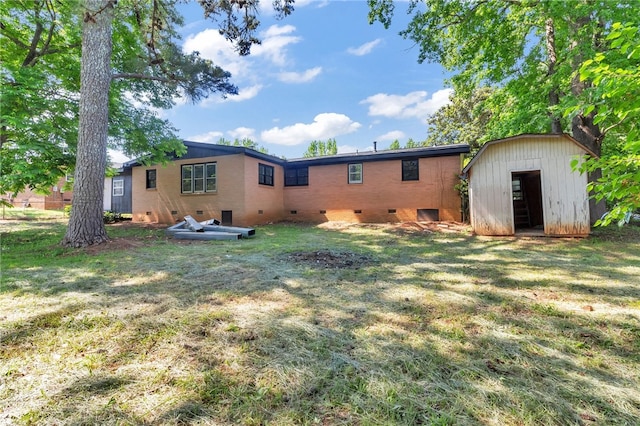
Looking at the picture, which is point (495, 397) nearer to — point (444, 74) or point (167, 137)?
point (167, 137)

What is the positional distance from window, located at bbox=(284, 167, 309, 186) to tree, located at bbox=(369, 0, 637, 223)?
778 centimetres

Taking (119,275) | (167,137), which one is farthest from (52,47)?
(119,275)

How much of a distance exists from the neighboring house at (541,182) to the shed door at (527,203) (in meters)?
3.32

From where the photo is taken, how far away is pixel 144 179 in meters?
15.5

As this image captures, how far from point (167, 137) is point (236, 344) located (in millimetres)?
11545

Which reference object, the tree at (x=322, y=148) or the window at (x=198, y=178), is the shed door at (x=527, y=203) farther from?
the tree at (x=322, y=148)

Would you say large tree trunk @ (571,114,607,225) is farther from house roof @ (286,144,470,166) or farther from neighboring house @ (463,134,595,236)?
house roof @ (286,144,470,166)

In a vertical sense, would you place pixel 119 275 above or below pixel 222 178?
below

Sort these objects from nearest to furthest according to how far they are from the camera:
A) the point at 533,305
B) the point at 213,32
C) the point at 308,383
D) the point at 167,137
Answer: the point at 308,383
the point at 533,305
the point at 213,32
the point at 167,137

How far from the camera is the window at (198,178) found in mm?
13625

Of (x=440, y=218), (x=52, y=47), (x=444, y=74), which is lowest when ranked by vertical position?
(x=440, y=218)

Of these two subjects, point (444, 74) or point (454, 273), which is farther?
point (444, 74)

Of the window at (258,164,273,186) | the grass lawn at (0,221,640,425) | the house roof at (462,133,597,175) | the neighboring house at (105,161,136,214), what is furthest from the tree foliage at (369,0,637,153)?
the neighboring house at (105,161,136,214)

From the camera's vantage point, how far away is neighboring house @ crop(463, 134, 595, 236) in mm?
8000
